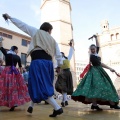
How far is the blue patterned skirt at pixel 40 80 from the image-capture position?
274 cm

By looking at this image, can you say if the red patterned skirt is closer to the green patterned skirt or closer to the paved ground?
the paved ground

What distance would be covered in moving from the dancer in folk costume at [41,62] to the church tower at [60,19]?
20.0m

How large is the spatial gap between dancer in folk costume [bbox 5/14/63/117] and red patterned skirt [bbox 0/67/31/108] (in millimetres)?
1147

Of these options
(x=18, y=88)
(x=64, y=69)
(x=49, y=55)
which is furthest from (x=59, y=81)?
(x=49, y=55)

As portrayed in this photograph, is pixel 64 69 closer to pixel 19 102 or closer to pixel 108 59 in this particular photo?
pixel 19 102

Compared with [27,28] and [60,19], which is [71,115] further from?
[60,19]

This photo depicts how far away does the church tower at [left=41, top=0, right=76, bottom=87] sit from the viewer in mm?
23328

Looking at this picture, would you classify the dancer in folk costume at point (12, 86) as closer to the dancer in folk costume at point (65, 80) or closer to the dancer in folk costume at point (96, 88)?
the dancer in folk costume at point (96, 88)

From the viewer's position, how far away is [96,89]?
11.1 feet

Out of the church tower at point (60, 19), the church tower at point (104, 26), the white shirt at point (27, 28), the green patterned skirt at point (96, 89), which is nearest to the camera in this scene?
the white shirt at point (27, 28)

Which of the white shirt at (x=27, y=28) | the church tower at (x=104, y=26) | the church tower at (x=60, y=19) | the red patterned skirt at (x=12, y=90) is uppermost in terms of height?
the church tower at (x=104, y=26)

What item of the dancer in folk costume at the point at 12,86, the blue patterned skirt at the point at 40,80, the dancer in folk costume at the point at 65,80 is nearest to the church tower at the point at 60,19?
the dancer in folk costume at the point at 65,80

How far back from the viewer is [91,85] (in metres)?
3.48

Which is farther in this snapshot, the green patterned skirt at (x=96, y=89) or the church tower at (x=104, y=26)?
the church tower at (x=104, y=26)
